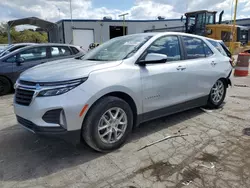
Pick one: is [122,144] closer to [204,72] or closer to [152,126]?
[152,126]

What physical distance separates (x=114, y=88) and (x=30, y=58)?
5.32 metres

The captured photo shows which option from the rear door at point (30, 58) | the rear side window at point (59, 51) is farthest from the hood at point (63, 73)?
the rear side window at point (59, 51)

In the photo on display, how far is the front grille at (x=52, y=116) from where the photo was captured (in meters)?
2.54

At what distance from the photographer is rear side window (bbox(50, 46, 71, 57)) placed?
7.34 meters

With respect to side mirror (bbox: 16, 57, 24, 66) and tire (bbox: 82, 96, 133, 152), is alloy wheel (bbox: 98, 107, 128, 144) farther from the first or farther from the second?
side mirror (bbox: 16, 57, 24, 66)

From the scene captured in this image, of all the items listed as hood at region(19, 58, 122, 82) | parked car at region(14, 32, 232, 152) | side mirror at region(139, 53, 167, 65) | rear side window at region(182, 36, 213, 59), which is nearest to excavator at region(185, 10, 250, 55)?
rear side window at region(182, 36, 213, 59)

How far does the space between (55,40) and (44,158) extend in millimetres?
26647

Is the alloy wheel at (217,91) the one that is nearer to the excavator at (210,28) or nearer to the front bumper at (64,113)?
the front bumper at (64,113)

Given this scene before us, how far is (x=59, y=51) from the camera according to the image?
7.45 meters

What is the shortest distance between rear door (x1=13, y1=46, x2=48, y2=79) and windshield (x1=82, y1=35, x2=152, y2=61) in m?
3.94

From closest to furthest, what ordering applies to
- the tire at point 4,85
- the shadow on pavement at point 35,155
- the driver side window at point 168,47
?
the shadow on pavement at point 35,155 → the driver side window at point 168,47 → the tire at point 4,85

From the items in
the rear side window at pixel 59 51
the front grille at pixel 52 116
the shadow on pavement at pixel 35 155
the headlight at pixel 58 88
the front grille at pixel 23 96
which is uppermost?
the rear side window at pixel 59 51

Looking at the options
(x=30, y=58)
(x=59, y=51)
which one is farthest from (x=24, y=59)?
(x=59, y=51)

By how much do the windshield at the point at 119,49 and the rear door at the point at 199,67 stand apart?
98 cm
